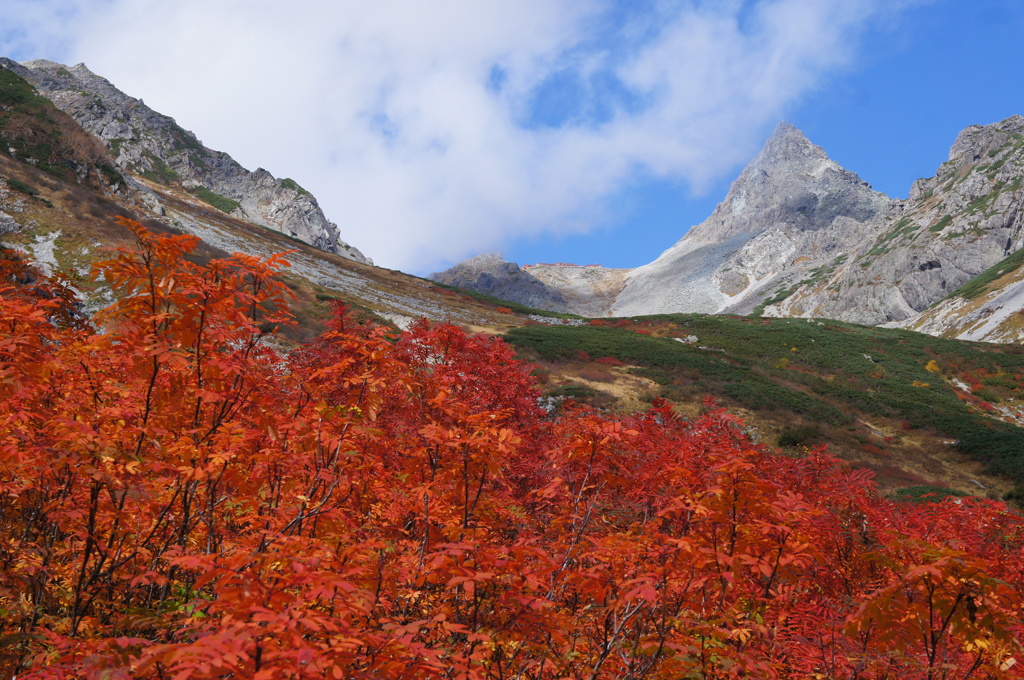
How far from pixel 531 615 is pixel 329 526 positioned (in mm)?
2025

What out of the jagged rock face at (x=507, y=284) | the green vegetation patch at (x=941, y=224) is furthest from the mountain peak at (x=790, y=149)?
the jagged rock face at (x=507, y=284)

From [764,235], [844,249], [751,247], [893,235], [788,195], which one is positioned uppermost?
[788,195]

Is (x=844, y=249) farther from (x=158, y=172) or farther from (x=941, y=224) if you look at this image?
(x=158, y=172)

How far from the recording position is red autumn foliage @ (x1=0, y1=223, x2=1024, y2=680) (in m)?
2.42

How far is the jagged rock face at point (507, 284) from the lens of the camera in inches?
5674

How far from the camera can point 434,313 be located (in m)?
43.2

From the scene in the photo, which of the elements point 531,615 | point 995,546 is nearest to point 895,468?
point 995,546

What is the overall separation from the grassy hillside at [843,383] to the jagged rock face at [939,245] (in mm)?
38359

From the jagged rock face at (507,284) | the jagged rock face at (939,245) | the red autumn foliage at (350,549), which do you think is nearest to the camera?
the red autumn foliage at (350,549)

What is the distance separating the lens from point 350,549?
9.55 ft

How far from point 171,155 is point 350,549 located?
340 ft

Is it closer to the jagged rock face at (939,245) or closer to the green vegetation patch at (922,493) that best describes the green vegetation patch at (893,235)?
the jagged rock face at (939,245)

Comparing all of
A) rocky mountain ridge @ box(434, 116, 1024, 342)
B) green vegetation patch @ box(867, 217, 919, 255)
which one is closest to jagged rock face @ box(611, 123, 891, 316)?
rocky mountain ridge @ box(434, 116, 1024, 342)

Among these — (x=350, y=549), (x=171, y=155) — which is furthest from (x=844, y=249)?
(x=171, y=155)
